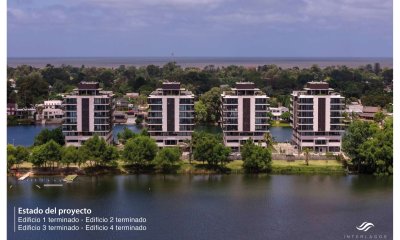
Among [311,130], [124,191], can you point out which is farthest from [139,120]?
[124,191]

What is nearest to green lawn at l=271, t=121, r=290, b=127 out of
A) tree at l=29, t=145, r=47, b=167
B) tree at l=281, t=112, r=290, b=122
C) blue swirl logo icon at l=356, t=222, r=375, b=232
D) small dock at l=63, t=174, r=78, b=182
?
tree at l=281, t=112, r=290, b=122

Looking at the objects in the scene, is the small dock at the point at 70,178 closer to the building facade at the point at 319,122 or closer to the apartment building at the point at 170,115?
the apartment building at the point at 170,115

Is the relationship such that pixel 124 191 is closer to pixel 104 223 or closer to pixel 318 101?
pixel 104 223

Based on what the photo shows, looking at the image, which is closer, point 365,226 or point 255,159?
point 365,226

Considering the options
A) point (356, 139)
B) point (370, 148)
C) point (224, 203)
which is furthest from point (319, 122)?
point (224, 203)

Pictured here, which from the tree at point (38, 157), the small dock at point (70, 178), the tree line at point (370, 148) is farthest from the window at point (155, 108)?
the tree line at point (370, 148)

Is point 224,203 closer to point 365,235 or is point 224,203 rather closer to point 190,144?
point 365,235

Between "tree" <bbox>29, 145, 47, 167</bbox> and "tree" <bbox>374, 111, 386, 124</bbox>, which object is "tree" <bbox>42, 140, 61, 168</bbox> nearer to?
"tree" <bbox>29, 145, 47, 167</bbox>
